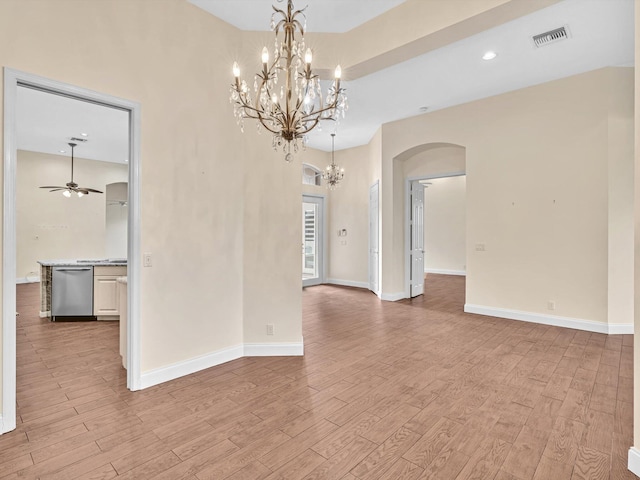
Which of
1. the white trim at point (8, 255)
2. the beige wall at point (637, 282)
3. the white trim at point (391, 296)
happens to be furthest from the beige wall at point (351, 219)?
the white trim at point (8, 255)

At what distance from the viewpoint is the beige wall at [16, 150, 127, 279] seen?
339 inches

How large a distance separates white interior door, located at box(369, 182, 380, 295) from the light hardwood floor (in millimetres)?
3157

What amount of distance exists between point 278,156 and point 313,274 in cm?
569

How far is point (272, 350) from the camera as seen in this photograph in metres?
3.80

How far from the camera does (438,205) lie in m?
11.7

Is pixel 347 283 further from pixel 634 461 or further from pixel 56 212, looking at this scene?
pixel 56 212

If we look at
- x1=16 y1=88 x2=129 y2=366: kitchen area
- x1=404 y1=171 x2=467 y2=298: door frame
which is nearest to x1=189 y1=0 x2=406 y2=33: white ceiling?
x1=16 y1=88 x2=129 y2=366: kitchen area

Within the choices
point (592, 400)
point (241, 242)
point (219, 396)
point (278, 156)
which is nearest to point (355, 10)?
point (278, 156)

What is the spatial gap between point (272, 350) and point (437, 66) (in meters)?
4.28

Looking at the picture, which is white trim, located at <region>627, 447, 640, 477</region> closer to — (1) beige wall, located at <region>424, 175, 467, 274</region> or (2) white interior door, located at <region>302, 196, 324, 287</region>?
(2) white interior door, located at <region>302, 196, 324, 287</region>

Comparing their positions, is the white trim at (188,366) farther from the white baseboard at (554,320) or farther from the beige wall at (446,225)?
the beige wall at (446,225)

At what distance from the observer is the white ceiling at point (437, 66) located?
341cm

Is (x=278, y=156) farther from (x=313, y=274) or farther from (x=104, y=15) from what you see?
(x=313, y=274)

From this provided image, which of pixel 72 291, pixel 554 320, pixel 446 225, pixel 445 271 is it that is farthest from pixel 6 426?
pixel 446 225
